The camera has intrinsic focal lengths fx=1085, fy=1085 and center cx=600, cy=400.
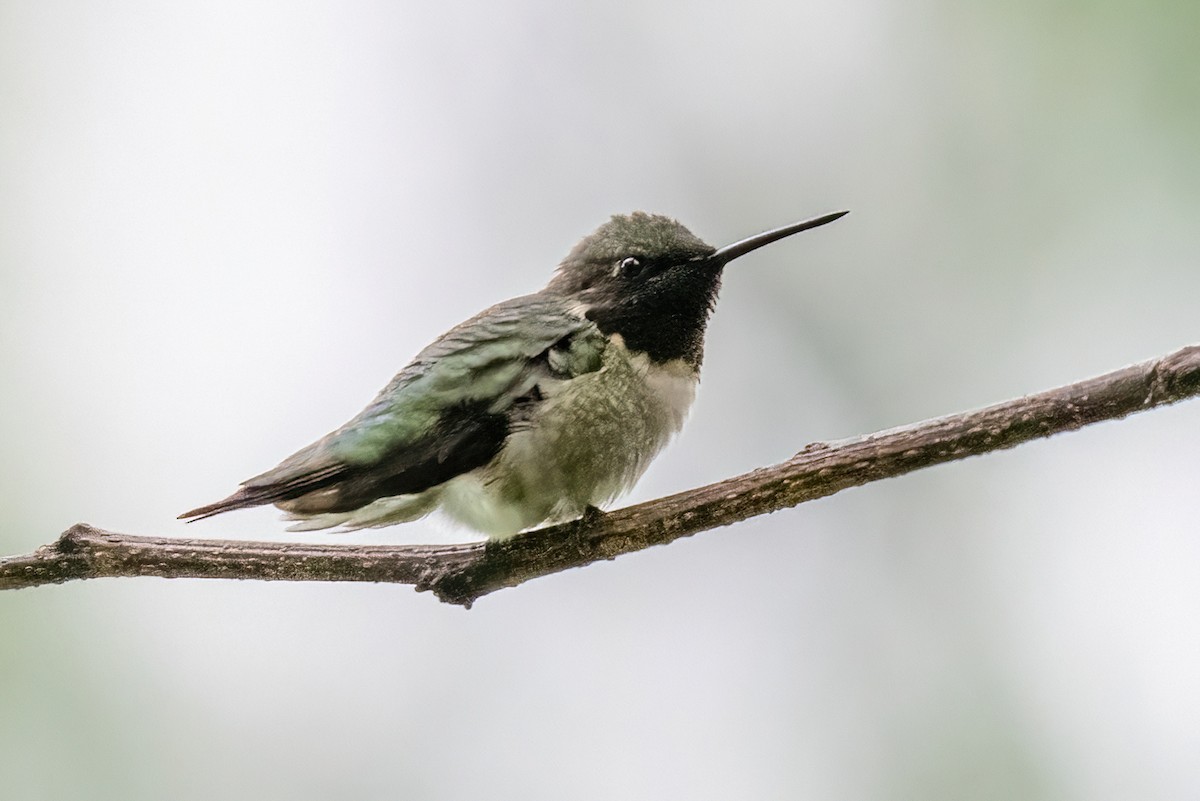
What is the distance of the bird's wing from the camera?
2.60 meters

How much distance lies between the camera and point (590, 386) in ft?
9.41

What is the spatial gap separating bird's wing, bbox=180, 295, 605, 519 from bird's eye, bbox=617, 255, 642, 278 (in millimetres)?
253

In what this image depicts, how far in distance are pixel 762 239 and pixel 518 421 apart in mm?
887

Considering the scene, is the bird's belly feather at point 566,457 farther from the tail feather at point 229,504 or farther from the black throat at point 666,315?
the tail feather at point 229,504

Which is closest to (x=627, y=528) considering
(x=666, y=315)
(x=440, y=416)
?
(x=440, y=416)

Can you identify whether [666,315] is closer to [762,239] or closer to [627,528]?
[762,239]

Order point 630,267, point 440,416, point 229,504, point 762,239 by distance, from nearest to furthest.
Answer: point 229,504 < point 440,416 < point 762,239 < point 630,267

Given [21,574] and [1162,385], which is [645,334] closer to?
[1162,385]

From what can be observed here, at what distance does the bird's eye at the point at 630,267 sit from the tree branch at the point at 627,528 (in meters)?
0.87

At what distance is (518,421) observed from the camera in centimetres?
281

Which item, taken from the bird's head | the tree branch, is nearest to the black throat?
the bird's head

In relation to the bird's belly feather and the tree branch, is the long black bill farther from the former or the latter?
the tree branch

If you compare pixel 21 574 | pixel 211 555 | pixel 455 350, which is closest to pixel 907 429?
pixel 455 350

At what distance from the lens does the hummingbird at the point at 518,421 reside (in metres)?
2.66
